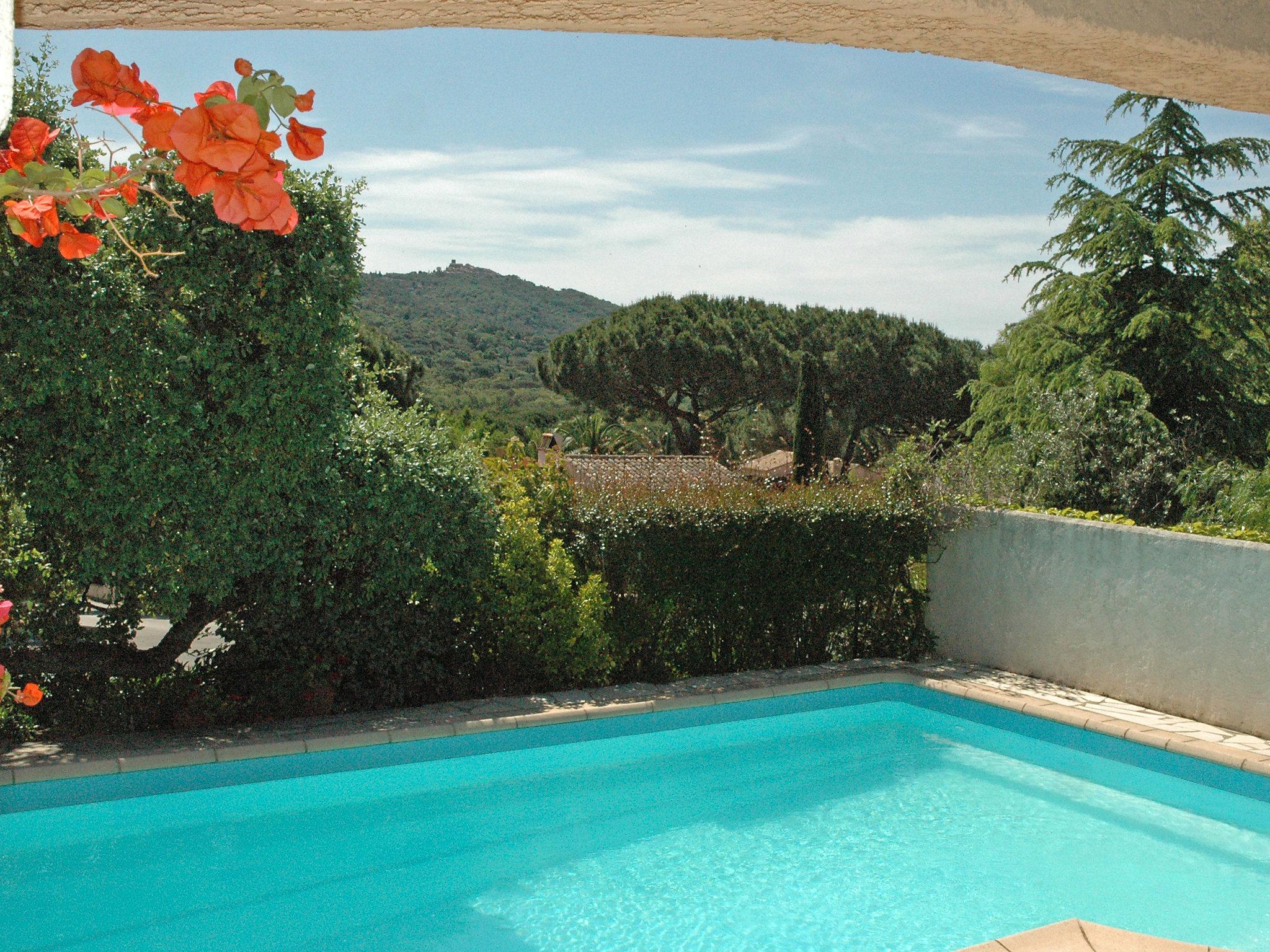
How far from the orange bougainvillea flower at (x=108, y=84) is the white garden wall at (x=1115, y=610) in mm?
7785

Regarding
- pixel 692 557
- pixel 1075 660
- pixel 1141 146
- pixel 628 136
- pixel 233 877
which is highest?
pixel 628 136

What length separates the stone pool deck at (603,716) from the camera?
6.43 meters

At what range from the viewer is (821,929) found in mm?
5254

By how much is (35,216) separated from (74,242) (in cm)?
19

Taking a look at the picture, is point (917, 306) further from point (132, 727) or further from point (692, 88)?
point (132, 727)

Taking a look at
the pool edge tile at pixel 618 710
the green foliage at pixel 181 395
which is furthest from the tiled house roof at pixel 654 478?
the green foliage at pixel 181 395

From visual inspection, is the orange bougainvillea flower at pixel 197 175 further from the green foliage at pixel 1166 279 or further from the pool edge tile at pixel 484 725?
the green foliage at pixel 1166 279

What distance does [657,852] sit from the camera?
622 centimetres

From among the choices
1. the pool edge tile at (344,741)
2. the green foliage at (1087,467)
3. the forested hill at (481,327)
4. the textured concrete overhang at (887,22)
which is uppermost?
the forested hill at (481,327)

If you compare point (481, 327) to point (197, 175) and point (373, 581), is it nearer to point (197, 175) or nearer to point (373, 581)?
point (373, 581)

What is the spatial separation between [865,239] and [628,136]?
9.98 meters

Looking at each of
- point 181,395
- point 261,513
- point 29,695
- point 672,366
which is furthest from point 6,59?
point 672,366

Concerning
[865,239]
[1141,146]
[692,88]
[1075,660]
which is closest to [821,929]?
[1075,660]

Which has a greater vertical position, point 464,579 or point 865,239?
point 865,239
